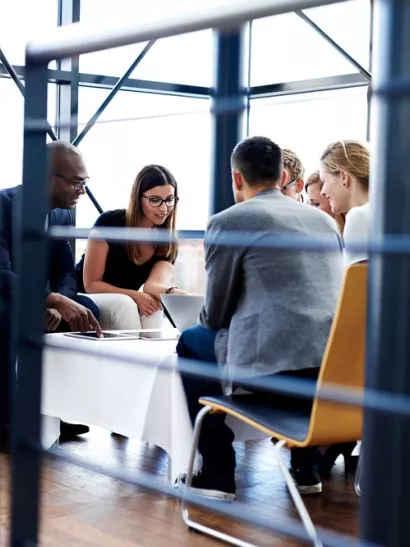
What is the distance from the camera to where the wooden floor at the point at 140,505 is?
233cm

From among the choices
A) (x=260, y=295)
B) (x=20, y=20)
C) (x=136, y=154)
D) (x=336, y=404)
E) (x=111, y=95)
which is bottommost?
(x=336, y=404)

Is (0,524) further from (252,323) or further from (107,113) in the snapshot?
(107,113)

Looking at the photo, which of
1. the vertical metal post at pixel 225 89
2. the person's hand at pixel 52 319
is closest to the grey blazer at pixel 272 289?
the person's hand at pixel 52 319

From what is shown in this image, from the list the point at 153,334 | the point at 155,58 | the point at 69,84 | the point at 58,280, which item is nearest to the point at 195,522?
the point at 153,334

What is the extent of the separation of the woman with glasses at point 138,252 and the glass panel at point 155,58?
7.71 ft

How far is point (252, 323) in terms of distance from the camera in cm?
243

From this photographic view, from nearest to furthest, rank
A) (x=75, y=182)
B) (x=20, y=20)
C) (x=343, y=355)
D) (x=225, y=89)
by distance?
1. (x=343, y=355)
2. (x=75, y=182)
3. (x=225, y=89)
4. (x=20, y=20)

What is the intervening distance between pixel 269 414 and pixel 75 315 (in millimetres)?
1095

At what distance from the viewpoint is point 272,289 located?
7.89 feet

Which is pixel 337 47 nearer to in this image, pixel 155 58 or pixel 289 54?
pixel 289 54

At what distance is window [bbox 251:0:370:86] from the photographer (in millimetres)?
5805

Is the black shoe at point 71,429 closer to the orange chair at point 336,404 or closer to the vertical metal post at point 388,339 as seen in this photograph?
the orange chair at point 336,404

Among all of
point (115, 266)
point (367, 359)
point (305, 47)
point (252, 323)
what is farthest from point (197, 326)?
point (305, 47)

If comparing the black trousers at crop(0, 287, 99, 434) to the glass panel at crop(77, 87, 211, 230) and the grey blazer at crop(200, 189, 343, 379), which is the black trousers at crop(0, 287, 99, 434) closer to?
the grey blazer at crop(200, 189, 343, 379)
